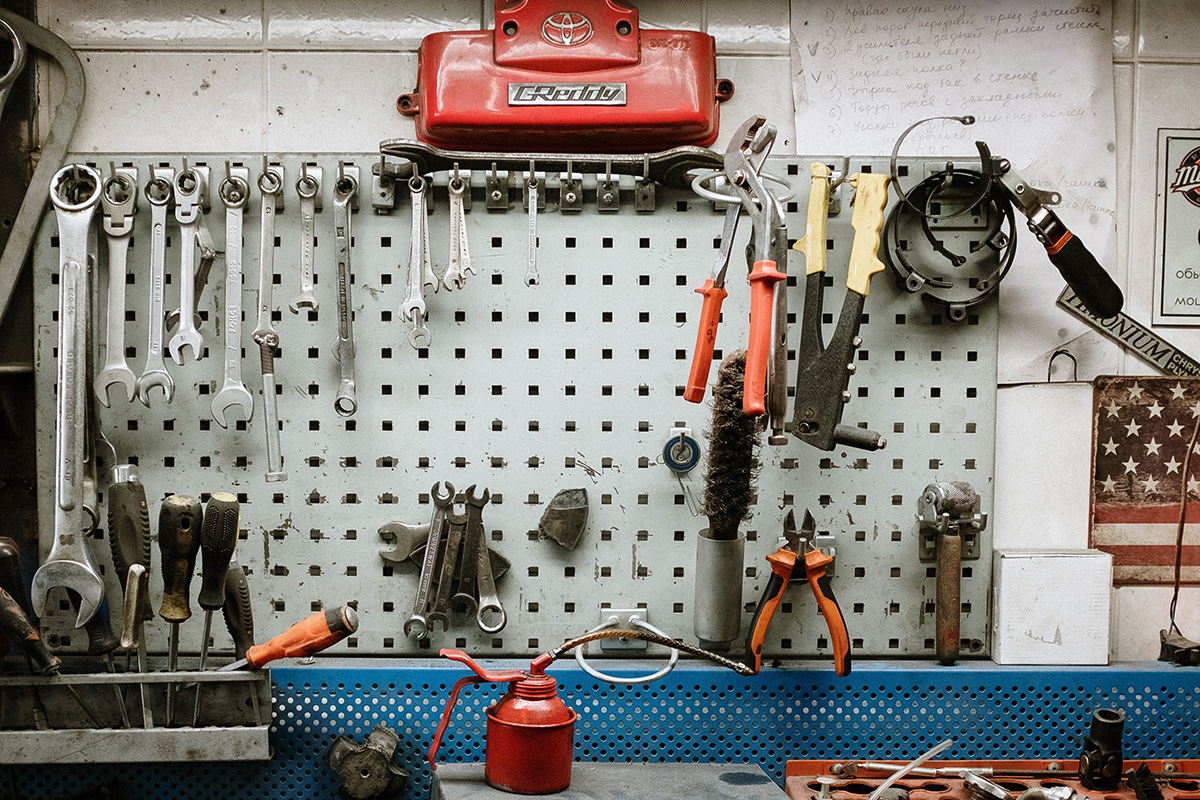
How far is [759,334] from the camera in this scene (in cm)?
113

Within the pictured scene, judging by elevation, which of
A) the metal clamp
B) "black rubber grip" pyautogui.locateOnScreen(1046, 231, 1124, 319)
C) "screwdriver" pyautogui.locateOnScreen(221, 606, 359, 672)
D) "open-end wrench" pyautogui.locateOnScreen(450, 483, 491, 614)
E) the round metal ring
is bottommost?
the metal clamp

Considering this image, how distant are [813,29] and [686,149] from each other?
14.9 inches

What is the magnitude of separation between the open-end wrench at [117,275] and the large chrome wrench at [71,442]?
0.03 metres

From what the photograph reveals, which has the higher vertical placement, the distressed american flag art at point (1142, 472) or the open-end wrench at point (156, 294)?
the open-end wrench at point (156, 294)

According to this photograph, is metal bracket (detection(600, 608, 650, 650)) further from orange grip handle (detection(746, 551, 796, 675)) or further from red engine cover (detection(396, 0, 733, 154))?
red engine cover (detection(396, 0, 733, 154))

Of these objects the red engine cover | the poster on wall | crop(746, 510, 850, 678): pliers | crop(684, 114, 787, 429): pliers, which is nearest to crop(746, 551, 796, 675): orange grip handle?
crop(746, 510, 850, 678): pliers

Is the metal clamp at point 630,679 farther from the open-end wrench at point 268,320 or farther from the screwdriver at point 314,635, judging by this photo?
the open-end wrench at point 268,320

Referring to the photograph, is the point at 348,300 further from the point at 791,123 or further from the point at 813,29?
the point at 813,29

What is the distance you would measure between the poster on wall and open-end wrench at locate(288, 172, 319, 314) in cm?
147

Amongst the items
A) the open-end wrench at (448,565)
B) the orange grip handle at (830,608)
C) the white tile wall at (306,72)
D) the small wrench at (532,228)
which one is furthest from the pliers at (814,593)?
the small wrench at (532,228)

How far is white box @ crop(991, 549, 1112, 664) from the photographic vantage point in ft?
4.64

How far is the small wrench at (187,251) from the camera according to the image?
1370mm

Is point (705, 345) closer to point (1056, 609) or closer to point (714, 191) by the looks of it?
point (714, 191)

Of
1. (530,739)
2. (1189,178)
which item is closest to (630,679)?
(530,739)
